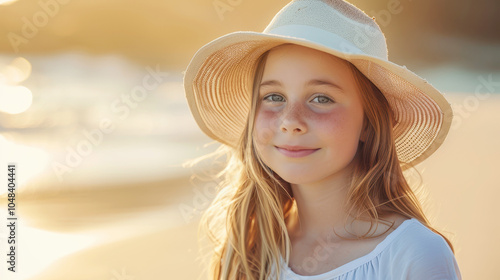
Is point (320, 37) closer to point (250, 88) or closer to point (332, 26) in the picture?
point (332, 26)

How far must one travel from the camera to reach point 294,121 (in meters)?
1.43

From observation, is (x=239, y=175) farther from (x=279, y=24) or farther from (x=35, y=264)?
(x=35, y=264)

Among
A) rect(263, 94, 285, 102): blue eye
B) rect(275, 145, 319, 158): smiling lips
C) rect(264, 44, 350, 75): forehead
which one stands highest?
rect(264, 44, 350, 75): forehead

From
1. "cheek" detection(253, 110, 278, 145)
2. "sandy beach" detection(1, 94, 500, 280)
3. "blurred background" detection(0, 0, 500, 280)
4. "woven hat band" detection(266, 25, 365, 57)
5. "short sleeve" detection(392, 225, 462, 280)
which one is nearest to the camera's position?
"short sleeve" detection(392, 225, 462, 280)

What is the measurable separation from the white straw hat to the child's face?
2.2 inches

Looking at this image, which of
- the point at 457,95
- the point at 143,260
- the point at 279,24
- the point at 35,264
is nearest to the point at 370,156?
the point at 279,24

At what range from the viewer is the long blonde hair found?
4.99ft

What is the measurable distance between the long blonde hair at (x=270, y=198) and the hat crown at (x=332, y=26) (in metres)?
0.08

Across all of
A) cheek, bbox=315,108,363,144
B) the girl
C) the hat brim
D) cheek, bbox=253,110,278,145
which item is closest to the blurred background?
the hat brim

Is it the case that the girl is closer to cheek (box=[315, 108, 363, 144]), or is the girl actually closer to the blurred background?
cheek (box=[315, 108, 363, 144])

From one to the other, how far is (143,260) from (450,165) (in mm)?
1688

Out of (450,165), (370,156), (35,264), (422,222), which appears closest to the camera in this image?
(422,222)

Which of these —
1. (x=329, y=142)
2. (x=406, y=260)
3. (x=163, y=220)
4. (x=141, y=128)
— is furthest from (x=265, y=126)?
(x=141, y=128)

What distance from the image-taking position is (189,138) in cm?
384
